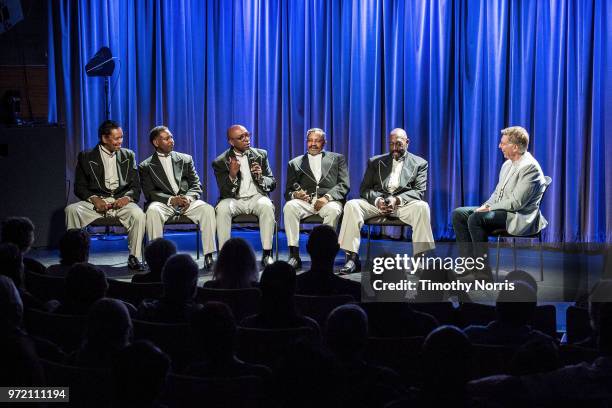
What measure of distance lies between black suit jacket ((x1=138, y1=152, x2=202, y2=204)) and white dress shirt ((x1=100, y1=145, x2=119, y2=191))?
0.73 ft

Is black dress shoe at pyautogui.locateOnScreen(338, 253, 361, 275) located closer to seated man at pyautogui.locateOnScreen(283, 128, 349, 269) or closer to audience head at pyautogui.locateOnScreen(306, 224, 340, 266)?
seated man at pyautogui.locateOnScreen(283, 128, 349, 269)

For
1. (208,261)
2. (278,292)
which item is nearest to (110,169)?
(208,261)

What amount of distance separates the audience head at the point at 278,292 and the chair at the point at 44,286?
130 cm

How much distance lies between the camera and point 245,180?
24.3ft

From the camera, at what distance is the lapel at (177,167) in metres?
7.34

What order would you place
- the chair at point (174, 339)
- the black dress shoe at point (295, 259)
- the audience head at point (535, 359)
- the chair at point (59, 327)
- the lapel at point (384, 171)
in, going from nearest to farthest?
the audience head at point (535, 359), the chair at point (174, 339), the chair at point (59, 327), the black dress shoe at point (295, 259), the lapel at point (384, 171)

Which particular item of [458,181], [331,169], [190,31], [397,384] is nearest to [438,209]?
[458,181]

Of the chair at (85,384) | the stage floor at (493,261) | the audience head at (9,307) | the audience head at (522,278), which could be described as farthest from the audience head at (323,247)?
the chair at (85,384)

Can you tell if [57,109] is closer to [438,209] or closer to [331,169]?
[331,169]

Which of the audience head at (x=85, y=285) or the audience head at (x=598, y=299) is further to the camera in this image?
the audience head at (x=85, y=285)

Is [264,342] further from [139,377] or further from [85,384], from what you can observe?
[139,377]

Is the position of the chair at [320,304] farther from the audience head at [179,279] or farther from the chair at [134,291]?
the chair at [134,291]

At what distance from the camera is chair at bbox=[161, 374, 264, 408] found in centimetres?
259

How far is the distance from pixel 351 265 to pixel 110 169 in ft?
7.53
